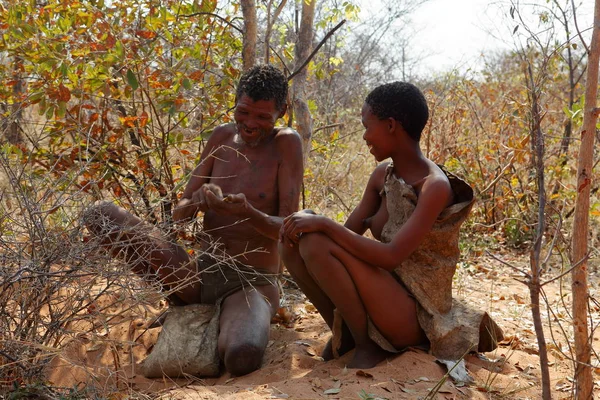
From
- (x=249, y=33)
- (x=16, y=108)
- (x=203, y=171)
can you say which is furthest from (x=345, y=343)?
(x=16, y=108)

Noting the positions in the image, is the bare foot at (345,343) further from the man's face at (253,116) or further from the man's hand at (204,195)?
the man's face at (253,116)

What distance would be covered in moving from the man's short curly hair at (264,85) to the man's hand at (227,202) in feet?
1.76

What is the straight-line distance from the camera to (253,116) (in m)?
3.36

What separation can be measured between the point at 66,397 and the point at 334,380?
39.0 inches

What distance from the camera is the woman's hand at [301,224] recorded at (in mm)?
2762

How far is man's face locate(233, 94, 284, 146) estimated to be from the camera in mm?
3344

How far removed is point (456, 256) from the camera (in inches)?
120

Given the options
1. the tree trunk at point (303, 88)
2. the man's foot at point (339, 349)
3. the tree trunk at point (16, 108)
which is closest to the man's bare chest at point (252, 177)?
the man's foot at point (339, 349)

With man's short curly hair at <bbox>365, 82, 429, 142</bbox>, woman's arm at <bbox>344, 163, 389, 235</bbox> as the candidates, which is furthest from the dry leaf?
man's short curly hair at <bbox>365, 82, 429, 142</bbox>

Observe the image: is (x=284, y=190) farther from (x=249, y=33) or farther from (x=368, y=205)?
(x=249, y=33)

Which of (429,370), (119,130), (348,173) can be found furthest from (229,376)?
(348,173)

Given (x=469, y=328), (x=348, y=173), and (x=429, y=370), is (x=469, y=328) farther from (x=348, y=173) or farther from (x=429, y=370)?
(x=348, y=173)

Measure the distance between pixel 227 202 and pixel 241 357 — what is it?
0.67m

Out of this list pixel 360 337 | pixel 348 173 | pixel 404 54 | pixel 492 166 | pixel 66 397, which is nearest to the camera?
pixel 66 397
